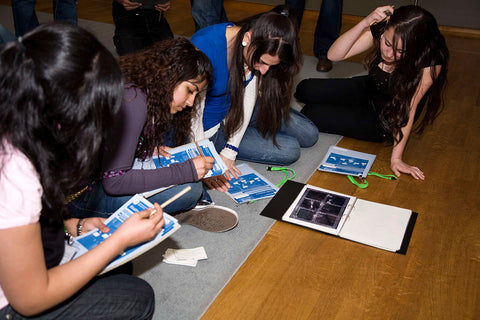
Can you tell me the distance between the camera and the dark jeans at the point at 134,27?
2.67m

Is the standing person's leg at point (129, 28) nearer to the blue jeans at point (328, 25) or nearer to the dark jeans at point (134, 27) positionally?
the dark jeans at point (134, 27)

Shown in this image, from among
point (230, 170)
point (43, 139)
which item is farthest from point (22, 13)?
point (43, 139)

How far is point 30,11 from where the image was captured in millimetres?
2943

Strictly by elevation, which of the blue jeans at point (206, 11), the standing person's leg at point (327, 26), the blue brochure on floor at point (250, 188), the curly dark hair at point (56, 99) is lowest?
the blue brochure on floor at point (250, 188)

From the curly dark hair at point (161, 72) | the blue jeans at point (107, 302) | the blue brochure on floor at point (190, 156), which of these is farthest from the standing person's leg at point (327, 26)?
the blue jeans at point (107, 302)

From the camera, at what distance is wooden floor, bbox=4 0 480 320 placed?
144cm

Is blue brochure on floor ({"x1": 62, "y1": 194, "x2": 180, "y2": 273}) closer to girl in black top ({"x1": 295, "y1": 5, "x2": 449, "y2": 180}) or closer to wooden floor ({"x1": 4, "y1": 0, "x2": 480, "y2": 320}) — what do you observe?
wooden floor ({"x1": 4, "y1": 0, "x2": 480, "y2": 320})

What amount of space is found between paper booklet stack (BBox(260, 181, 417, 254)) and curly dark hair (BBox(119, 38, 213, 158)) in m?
0.67

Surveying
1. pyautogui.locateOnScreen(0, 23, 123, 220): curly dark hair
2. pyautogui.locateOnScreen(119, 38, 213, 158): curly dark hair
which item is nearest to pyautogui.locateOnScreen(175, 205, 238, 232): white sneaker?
pyautogui.locateOnScreen(119, 38, 213, 158): curly dark hair

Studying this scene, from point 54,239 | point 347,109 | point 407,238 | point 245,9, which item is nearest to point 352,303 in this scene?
point 407,238

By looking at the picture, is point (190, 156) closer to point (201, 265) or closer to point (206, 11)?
point (201, 265)

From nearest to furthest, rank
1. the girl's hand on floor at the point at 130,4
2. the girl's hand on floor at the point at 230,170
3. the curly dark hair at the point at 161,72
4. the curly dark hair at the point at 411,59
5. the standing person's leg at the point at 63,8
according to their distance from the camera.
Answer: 1. the curly dark hair at the point at 161,72
2. the curly dark hair at the point at 411,59
3. the girl's hand on floor at the point at 230,170
4. the girl's hand on floor at the point at 130,4
5. the standing person's leg at the point at 63,8

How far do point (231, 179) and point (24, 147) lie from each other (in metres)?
1.32

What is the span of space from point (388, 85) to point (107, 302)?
1.75 m
